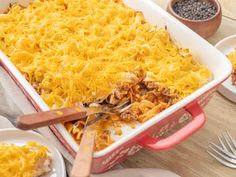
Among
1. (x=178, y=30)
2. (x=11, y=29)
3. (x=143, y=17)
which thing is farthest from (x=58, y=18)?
(x=178, y=30)

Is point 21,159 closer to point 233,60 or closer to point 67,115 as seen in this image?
point 67,115

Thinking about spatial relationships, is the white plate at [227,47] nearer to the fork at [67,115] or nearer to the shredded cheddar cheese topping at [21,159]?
the fork at [67,115]

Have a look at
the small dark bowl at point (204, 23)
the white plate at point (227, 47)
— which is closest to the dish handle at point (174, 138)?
the white plate at point (227, 47)

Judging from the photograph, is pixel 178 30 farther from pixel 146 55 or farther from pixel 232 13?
pixel 232 13

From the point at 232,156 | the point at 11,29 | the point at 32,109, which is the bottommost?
the point at 232,156

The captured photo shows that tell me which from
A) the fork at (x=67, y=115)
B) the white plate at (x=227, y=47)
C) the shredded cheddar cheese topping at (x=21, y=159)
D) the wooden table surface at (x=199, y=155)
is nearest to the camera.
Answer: the fork at (x=67, y=115)

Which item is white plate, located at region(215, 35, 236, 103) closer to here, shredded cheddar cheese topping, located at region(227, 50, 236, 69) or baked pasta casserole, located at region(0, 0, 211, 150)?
shredded cheddar cheese topping, located at region(227, 50, 236, 69)
